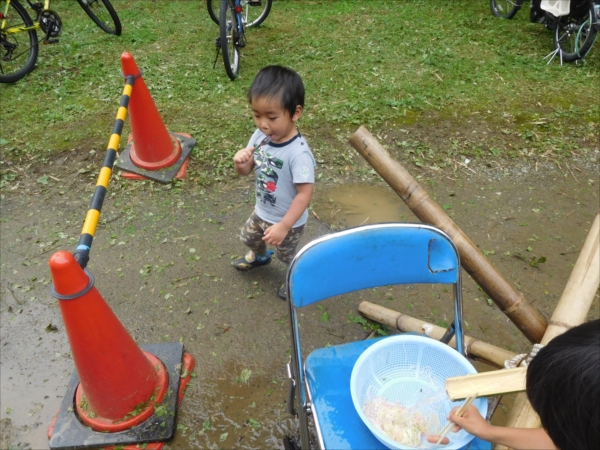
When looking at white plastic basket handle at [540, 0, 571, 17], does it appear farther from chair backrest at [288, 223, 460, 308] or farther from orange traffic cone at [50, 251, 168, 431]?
orange traffic cone at [50, 251, 168, 431]

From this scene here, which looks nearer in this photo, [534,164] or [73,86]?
[534,164]

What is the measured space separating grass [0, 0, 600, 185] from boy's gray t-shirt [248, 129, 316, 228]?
53.8 inches

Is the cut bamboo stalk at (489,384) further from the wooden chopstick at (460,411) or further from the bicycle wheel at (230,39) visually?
the bicycle wheel at (230,39)

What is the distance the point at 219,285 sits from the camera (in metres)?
2.80

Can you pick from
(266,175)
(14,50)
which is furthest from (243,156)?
(14,50)

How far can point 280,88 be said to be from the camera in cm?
195

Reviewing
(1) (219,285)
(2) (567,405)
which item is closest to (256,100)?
(1) (219,285)

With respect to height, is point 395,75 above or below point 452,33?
below

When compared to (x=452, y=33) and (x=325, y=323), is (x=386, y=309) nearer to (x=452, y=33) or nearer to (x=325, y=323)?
(x=325, y=323)

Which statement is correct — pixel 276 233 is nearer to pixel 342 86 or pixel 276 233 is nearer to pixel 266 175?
pixel 266 175

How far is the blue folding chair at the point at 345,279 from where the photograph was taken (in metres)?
1.50

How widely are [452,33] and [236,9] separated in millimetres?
3053

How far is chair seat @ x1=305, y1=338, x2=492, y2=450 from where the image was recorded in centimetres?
146

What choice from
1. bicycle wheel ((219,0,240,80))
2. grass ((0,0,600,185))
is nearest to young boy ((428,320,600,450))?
grass ((0,0,600,185))
